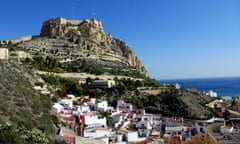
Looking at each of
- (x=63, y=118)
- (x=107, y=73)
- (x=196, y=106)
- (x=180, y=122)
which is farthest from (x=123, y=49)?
(x=63, y=118)

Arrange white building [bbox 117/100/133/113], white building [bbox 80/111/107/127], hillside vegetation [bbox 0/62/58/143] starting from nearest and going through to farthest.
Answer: hillside vegetation [bbox 0/62/58/143] → white building [bbox 80/111/107/127] → white building [bbox 117/100/133/113]

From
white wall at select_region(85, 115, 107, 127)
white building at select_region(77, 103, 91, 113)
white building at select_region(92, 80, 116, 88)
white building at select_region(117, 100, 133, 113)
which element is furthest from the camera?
white building at select_region(92, 80, 116, 88)

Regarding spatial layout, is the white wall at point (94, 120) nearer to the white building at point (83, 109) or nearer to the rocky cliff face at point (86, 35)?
the white building at point (83, 109)

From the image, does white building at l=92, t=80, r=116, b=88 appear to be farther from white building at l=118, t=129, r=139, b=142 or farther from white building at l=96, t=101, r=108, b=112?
white building at l=118, t=129, r=139, b=142

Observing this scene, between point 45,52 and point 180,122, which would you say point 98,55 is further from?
point 180,122

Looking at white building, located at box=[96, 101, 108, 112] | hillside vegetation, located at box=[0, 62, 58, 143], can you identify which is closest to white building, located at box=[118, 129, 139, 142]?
hillside vegetation, located at box=[0, 62, 58, 143]

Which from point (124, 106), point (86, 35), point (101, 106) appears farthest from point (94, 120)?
point (86, 35)

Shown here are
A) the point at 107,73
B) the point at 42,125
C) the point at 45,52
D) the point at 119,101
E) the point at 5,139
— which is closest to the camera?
the point at 5,139

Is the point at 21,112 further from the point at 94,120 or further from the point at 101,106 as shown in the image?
the point at 101,106

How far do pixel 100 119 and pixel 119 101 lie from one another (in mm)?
9139

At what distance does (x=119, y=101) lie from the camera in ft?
110

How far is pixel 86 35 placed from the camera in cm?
6744

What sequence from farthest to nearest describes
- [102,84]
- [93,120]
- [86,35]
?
1. [86,35]
2. [102,84]
3. [93,120]

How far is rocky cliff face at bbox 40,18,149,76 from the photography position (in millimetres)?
64025
